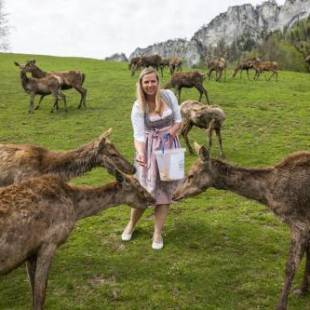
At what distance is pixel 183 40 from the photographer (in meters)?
171

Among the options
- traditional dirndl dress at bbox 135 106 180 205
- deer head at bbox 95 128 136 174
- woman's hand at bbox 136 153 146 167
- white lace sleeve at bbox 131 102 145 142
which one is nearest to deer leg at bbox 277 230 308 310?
traditional dirndl dress at bbox 135 106 180 205

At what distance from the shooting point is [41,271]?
18.6ft

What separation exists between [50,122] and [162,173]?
1258 centimetres

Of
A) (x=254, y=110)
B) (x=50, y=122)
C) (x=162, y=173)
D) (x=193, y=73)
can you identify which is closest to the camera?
(x=162, y=173)

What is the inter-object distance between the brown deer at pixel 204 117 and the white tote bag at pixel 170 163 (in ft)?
22.1

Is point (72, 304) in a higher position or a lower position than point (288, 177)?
lower

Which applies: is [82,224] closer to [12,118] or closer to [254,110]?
[12,118]

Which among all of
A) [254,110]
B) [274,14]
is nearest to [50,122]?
[254,110]

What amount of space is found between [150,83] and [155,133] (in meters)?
0.83

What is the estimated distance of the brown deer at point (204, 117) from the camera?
46.4 feet

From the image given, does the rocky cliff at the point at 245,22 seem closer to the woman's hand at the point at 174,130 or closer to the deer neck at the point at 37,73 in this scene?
the deer neck at the point at 37,73

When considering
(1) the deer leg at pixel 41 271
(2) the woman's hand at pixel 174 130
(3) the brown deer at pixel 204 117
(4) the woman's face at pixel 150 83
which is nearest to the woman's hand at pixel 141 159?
(2) the woman's hand at pixel 174 130

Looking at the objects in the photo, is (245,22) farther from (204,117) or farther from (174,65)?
(204,117)

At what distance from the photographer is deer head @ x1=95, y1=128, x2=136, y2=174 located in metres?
8.34
